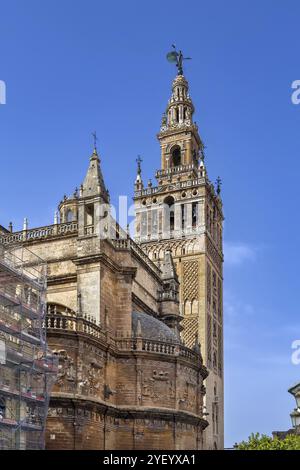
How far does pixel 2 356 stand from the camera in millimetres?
28172

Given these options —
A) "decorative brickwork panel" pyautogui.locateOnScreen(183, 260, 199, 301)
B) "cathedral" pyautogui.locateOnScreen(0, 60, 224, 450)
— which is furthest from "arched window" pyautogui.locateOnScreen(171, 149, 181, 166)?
"cathedral" pyautogui.locateOnScreen(0, 60, 224, 450)

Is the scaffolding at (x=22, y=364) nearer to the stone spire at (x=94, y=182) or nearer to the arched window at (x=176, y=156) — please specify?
the stone spire at (x=94, y=182)

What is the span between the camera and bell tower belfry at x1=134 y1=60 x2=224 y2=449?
207 ft

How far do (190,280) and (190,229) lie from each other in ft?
14.8

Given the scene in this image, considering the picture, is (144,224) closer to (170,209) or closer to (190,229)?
(170,209)

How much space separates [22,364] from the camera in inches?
1187

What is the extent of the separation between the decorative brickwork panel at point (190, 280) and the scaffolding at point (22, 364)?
31.4 m

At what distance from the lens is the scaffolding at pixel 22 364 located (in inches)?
1137

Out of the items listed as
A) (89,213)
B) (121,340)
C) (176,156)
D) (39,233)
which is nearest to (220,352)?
(176,156)

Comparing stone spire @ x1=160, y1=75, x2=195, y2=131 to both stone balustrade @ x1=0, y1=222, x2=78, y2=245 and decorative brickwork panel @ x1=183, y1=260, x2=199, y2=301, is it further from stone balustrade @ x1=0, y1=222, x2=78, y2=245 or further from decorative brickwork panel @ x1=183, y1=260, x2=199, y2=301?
stone balustrade @ x1=0, y1=222, x2=78, y2=245

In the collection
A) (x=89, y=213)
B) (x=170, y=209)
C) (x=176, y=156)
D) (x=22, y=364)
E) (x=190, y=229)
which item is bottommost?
(x=22, y=364)

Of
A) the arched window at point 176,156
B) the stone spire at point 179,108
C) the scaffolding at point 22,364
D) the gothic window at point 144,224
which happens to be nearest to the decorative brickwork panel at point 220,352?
the gothic window at point 144,224
